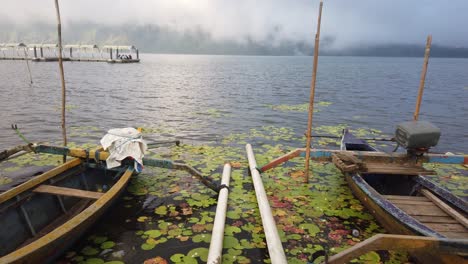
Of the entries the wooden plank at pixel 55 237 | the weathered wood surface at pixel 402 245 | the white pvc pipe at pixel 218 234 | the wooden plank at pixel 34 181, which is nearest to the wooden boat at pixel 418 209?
the weathered wood surface at pixel 402 245

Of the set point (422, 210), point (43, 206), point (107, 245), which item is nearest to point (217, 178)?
point (107, 245)

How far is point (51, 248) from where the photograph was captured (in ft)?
14.4

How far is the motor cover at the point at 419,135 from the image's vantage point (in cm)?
660

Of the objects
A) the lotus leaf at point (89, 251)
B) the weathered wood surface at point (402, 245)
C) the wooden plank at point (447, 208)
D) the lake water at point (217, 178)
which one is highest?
the weathered wood surface at point (402, 245)

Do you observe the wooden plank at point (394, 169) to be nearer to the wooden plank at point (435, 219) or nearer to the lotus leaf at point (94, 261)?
the wooden plank at point (435, 219)

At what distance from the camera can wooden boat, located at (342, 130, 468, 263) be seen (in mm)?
4994

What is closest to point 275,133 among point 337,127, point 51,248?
point 337,127

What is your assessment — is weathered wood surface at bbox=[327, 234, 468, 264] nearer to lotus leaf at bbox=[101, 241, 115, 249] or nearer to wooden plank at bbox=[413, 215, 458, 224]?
wooden plank at bbox=[413, 215, 458, 224]

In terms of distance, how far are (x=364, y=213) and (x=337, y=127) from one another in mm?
12007

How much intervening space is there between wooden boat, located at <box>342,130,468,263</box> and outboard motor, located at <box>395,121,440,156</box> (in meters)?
0.67

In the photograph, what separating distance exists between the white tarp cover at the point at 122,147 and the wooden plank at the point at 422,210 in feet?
20.8

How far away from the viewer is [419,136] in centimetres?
667

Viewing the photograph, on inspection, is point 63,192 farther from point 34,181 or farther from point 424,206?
point 424,206

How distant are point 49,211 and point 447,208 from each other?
870cm
